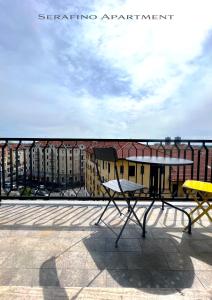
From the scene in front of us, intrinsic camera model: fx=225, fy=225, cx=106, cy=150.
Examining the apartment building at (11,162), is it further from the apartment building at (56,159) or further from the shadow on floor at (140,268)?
the shadow on floor at (140,268)

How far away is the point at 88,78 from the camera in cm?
579

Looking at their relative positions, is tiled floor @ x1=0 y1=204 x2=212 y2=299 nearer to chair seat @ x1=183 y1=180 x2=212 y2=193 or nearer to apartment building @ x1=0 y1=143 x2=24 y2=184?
chair seat @ x1=183 y1=180 x2=212 y2=193

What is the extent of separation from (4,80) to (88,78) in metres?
2.04

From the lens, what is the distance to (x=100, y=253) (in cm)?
204

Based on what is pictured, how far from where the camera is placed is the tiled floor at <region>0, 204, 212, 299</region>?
5.30 ft

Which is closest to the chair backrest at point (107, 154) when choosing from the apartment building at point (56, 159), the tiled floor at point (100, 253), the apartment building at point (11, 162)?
the tiled floor at point (100, 253)

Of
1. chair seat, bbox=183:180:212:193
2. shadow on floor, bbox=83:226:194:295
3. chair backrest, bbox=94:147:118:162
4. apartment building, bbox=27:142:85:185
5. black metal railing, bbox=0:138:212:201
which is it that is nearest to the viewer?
shadow on floor, bbox=83:226:194:295

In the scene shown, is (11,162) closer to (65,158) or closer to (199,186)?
(65,158)

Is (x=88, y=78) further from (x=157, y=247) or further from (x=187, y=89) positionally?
(x=157, y=247)

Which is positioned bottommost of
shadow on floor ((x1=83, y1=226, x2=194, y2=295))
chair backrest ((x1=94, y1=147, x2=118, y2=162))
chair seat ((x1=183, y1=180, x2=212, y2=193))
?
shadow on floor ((x1=83, y1=226, x2=194, y2=295))

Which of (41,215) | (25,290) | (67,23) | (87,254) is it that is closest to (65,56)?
(67,23)

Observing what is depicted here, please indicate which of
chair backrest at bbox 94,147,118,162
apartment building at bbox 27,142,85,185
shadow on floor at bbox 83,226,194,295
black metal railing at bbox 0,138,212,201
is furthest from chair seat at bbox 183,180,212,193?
apartment building at bbox 27,142,85,185

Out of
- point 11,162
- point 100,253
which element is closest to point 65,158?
point 11,162

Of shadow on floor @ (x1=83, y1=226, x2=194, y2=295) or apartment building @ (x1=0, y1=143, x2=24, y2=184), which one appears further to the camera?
apartment building @ (x1=0, y1=143, x2=24, y2=184)
